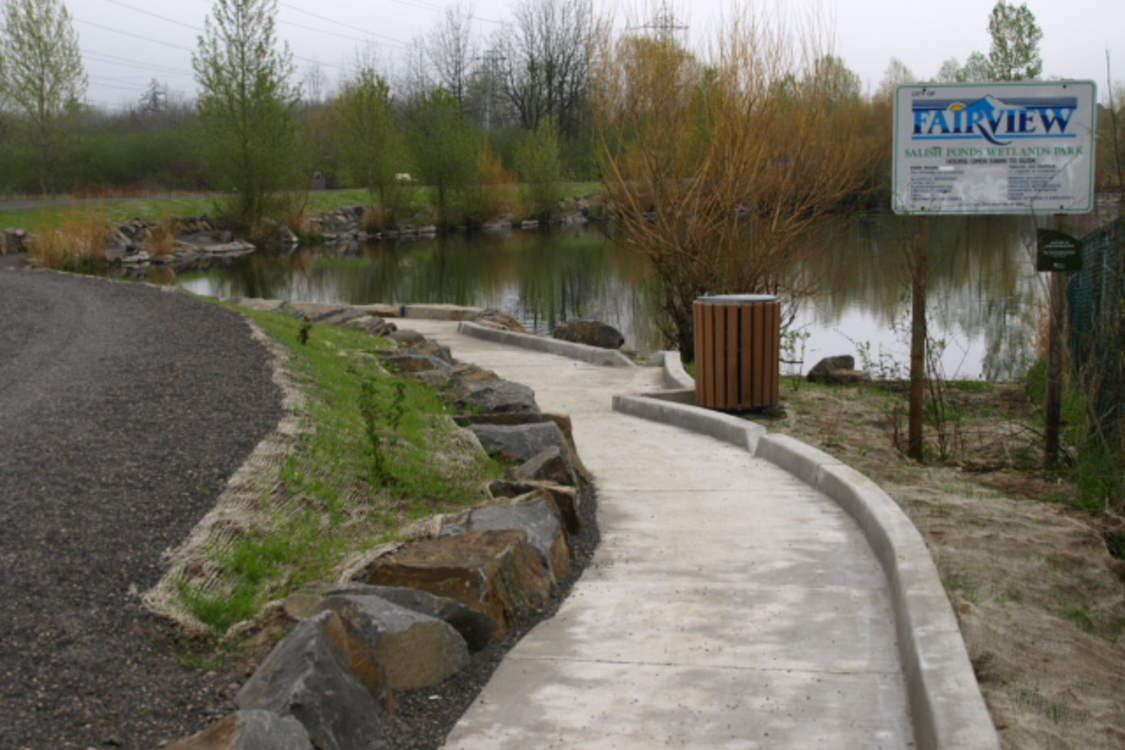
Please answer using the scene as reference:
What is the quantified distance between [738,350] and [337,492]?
15.1 feet

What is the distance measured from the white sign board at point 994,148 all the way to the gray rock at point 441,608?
15.7 ft

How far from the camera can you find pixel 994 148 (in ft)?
26.9

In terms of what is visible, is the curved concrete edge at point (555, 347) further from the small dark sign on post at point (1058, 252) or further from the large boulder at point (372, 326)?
the small dark sign on post at point (1058, 252)

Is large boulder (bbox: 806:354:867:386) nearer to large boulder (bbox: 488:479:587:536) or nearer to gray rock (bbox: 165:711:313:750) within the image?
large boulder (bbox: 488:479:587:536)

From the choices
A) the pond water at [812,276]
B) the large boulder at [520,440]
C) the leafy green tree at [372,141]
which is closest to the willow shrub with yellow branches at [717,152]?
the pond water at [812,276]

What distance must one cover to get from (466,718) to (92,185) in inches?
2383

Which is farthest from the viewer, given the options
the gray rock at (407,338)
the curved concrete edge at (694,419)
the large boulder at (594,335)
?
the large boulder at (594,335)

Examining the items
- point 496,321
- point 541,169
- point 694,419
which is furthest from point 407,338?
point 541,169

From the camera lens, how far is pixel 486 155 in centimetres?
6550

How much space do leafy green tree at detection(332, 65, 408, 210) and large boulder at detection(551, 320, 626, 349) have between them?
4234 centimetres

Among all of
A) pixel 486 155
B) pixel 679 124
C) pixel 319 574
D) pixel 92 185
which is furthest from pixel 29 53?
pixel 319 574

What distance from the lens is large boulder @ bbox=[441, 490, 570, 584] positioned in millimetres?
5707

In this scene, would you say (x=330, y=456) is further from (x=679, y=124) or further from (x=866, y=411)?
(x=679, y=124)

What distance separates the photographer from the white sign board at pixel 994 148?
Result: 26.6ft
